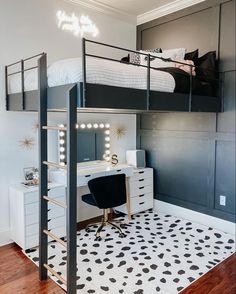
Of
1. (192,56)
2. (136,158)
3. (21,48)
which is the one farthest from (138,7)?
(136,158)

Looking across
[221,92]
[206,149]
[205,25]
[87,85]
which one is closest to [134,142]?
[206,149]

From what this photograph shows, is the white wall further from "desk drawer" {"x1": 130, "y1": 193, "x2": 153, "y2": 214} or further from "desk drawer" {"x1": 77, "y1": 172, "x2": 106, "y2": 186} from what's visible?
"desk drawer" {"x1": 130, "y1": 193, "x2": 153, "y2": 214}

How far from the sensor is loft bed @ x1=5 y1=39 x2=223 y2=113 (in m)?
2.05

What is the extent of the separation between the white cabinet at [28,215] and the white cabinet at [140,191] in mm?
1106

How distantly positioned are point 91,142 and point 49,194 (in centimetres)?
100

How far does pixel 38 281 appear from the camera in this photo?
2443mm

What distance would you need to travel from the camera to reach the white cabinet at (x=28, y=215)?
9.47 ft

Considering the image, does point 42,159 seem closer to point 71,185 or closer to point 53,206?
point 71,185

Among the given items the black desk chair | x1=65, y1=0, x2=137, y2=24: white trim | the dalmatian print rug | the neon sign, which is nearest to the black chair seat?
the black desk chair

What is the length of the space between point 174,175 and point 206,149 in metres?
0.65

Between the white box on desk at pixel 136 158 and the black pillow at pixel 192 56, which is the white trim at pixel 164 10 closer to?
the black pillow at pixel 192 56

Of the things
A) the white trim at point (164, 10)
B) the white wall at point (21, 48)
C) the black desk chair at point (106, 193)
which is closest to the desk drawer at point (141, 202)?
the black desk chair at point (106, 193)

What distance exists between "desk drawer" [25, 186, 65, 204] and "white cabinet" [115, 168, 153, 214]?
1085 mm

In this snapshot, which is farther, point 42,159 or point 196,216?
point 196,216
